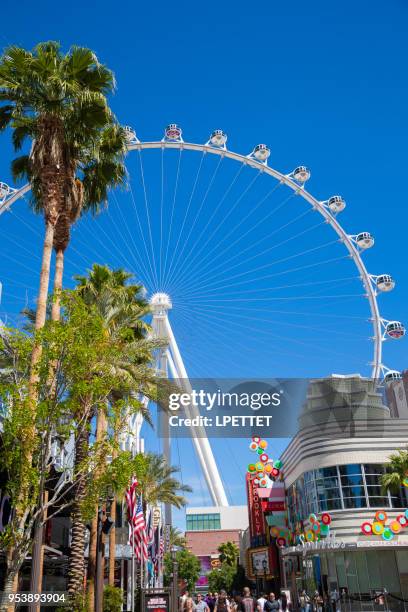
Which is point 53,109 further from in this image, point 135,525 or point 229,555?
point 229,555

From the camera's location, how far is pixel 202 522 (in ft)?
483

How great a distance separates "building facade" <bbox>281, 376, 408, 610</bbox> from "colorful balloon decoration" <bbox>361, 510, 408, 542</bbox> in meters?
0.06

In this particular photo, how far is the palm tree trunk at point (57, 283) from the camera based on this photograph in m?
15.5

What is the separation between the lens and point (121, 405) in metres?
14.7

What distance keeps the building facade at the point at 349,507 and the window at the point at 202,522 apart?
10508cm

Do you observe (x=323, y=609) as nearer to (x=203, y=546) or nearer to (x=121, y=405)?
(x=121, y=405)

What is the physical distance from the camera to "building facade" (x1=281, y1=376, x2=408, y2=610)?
3509cm

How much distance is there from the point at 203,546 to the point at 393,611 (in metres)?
112

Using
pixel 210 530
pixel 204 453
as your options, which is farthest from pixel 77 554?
pixel 210 530

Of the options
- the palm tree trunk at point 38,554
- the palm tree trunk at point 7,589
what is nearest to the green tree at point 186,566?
the palm tree trunk at point 38,554

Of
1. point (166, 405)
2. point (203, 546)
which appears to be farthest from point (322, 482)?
point (203, 546)

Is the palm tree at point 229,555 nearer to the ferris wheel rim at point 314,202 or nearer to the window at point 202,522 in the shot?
the window at point 202,522

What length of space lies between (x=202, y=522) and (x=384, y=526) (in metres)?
119

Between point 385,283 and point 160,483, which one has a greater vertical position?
point 385,283
